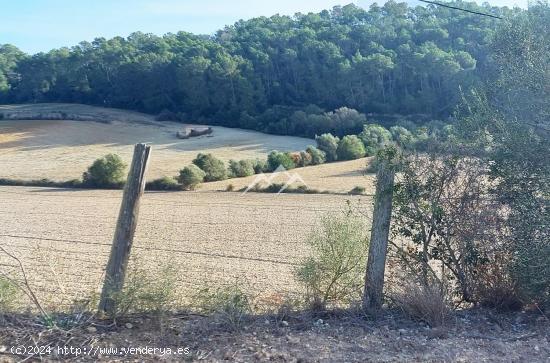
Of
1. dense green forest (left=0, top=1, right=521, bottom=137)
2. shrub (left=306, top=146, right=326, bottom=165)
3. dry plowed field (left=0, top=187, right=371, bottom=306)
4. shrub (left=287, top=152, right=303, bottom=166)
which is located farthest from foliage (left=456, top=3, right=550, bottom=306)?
dense green forest (left=0, top=1, right=521, bottom=137)

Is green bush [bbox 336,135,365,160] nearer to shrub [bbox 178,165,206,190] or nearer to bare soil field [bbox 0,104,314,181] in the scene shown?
bare soil field [bbox 0,104,314,181]

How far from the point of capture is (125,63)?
7431 centimetres

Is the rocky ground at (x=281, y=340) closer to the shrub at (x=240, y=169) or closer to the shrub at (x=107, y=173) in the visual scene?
the shrub at (x=107, y=173)

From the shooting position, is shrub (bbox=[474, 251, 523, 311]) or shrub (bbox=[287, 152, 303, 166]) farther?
shrub (bbox=[287, 152, 303, 166])

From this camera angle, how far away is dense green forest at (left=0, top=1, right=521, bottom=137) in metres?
58.0

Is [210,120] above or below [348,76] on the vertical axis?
below

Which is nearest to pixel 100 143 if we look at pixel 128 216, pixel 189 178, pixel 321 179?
pixel 189 178

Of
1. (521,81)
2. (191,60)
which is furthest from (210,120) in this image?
(521,81)

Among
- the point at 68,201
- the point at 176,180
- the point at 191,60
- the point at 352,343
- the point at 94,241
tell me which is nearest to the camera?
the point at 352,343

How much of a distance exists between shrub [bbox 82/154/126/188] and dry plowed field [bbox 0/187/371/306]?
6.62 feet

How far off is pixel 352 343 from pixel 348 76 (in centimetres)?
6099

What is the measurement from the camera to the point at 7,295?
16.5 feet

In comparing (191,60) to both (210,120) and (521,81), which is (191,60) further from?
(521,81)

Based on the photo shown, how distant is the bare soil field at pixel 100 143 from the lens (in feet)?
133
